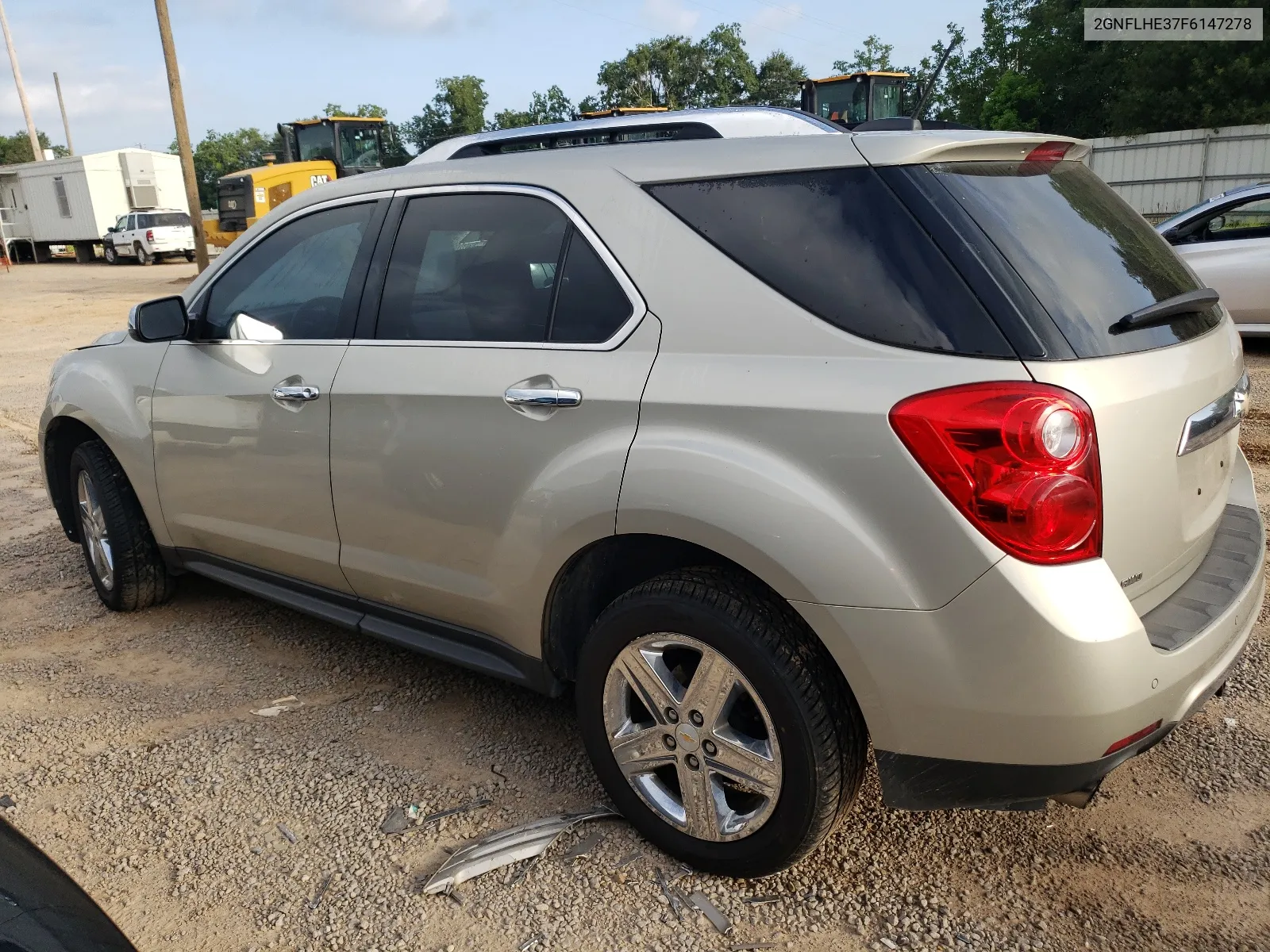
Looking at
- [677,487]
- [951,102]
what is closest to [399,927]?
[677,487]

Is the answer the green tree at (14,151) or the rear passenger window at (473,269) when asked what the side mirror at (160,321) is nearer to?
the rear passenger window at (473,269)

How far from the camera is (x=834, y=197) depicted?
2213mm

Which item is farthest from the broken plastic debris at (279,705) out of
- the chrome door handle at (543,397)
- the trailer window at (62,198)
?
the trailer window at (62,198)

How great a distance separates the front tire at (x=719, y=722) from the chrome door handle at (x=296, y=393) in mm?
1253

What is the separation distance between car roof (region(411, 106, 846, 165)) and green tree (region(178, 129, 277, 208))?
7866 cm

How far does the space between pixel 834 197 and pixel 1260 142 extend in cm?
2325

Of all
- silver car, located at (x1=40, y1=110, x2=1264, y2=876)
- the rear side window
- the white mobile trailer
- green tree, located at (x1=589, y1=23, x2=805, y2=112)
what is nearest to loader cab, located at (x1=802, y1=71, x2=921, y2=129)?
silver car, located at (x1=40, y1=110, x2=1264, y2=876)

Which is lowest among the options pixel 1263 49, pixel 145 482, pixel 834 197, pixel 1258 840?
pixel 1258 840

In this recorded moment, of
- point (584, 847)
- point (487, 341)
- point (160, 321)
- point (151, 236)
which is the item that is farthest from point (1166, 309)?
point (151, 236)

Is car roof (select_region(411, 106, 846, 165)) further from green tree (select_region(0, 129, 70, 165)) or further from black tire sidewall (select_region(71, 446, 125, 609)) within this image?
green tree (select_region(0, 129, 70, 165))

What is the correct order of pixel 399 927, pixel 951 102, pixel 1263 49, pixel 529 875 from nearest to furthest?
pixel 399 927 < pixel 529 875 < pixel 1263 49 < pixel 951 102

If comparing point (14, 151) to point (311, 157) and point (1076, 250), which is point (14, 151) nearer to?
point (311, 157)

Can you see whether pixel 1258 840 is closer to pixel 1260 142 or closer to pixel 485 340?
pixel 485 340

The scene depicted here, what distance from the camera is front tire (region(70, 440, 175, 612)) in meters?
4.14
